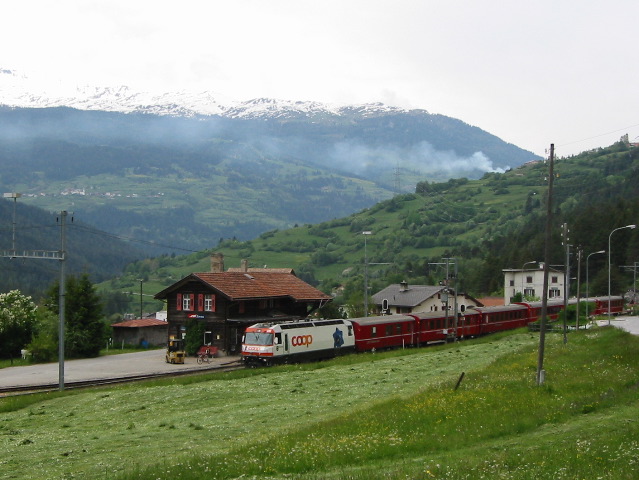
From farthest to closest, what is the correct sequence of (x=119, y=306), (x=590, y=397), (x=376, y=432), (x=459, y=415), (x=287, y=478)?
(x=119, y=306) → (x=590, y=397) → (x=459, y=415) → (x=376, y=432) → (x=287, y=478)

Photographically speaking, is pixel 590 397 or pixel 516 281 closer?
pixel 590 397

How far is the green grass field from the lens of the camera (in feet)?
51.6

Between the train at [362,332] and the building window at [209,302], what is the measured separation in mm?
11497

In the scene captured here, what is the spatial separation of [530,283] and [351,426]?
10603cm

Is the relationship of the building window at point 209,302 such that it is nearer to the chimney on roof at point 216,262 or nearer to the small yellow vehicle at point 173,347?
the small yellow vehicle at point 173,347

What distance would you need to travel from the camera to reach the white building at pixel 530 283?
395 feet

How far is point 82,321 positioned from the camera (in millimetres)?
63656

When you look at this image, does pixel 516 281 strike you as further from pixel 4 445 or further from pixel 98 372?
pixel 4 445

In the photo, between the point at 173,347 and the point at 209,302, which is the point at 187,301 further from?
the point at 173,347

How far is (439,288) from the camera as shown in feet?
303

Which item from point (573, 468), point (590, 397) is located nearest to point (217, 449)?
point (573, 468)

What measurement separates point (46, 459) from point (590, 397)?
16672 mm

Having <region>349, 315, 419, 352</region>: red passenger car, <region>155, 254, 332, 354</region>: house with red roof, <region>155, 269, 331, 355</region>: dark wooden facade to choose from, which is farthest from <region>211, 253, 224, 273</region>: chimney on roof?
<region>349, 315, 419, 352</region>: red passenger car

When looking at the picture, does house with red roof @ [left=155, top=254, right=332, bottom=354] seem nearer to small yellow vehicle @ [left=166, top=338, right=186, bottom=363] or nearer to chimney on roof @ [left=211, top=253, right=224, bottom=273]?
small yellow vehicle @ [left=166, top=338, right=186, bottom=363]
